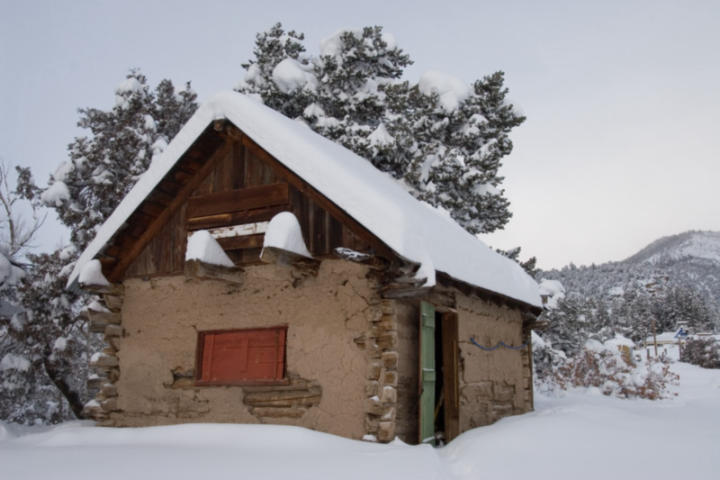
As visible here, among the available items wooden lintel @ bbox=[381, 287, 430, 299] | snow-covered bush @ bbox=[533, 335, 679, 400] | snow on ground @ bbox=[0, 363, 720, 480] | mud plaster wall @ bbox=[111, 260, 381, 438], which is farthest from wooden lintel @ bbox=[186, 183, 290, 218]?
snow-covered bush @ bbox=[533, 335, 679, 400]

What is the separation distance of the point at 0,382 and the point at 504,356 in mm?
12373

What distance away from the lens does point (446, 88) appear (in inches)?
750

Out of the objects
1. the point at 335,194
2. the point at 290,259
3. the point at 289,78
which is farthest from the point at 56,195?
the point at 335,194

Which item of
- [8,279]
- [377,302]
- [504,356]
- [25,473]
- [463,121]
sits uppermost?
[463,121]

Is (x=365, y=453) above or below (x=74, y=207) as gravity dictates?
below

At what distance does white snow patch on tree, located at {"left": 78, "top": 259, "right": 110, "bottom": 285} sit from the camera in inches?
343

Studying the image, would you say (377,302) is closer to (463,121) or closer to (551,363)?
(463,121)

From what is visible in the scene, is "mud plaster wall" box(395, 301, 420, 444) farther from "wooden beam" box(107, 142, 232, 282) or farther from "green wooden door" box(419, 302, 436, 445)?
"wooden beam" box(107, 142, 232, 282)

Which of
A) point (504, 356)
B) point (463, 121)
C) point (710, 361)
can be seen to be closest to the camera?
point (504, 356)

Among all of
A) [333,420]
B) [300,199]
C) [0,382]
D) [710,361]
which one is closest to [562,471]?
[333,420]

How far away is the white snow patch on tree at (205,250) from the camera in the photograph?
7.43 metres

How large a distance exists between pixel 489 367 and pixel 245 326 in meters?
4.20

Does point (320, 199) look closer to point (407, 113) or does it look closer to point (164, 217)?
point (164, 217)

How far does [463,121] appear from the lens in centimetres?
1894
